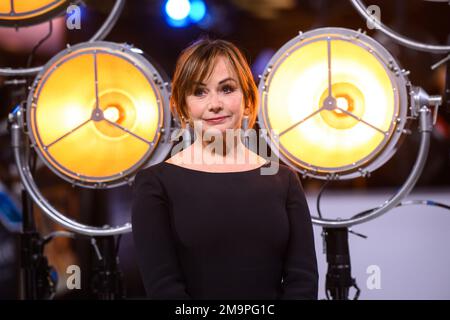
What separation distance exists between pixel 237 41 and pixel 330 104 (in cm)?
68

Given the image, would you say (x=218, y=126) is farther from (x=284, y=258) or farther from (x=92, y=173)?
(x=92, y=173)

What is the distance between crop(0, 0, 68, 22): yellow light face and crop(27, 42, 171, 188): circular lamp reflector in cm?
15

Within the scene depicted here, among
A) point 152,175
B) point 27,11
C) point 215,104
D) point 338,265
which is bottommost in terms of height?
point 338,265

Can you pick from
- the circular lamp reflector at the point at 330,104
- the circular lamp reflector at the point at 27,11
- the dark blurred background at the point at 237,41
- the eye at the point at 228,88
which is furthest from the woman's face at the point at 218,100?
the dark blurred background at the point at 237,41

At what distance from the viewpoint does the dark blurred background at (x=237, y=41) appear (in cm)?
200

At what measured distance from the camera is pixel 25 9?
59.9 inches

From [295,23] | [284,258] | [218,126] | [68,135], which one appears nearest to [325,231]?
[284,258]

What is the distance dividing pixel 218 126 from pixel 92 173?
540 millimetres

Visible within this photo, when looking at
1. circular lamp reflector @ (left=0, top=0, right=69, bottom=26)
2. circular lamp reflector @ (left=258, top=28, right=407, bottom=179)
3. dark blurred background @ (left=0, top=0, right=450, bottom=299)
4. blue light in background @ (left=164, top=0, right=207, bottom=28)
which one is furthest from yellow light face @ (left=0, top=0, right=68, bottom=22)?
circular lamp reflector @ (left=258, top=28, right=407, bottom=179)

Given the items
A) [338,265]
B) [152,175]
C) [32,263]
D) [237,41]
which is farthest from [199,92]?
[237,41]

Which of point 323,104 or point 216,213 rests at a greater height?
point 323,104

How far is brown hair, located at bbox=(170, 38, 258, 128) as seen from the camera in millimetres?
1059

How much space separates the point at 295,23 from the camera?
209cm

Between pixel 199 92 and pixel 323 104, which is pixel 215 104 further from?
pixel 323 104
